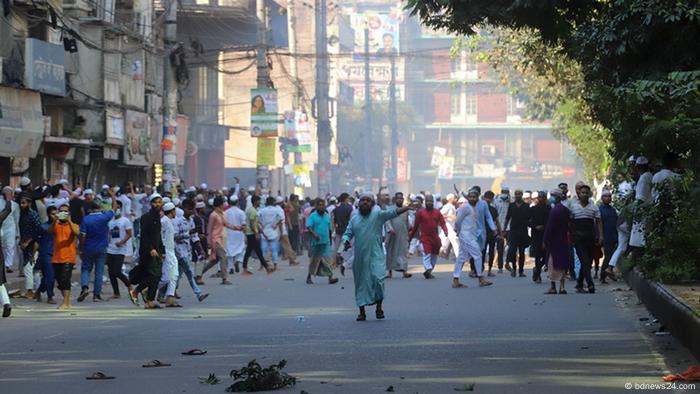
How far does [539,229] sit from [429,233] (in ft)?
9.01

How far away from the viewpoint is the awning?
32188 millimetres

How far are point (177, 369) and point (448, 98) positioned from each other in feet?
410

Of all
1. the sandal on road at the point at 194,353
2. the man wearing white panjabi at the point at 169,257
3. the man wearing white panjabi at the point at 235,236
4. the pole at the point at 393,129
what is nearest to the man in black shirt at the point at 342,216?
the man wearing white panjabi at the point at 235,236

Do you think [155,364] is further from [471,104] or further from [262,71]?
[471,104]

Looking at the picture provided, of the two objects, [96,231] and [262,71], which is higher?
[262,71]

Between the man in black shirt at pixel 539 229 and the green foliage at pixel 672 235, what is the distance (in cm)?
690

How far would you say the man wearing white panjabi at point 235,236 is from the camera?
28781 mm

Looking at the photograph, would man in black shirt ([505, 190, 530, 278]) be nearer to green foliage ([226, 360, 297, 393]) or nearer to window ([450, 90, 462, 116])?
green foliage ([226, 360, 297, 393])

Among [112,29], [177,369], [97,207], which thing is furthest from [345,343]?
[112,29]

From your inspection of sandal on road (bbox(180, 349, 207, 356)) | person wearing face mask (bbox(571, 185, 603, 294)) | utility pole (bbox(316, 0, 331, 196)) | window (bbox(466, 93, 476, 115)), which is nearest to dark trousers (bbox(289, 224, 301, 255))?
utility pole (bbox(316, 0, 331, 196))

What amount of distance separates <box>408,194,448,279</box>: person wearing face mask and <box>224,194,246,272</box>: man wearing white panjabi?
3798 millimetres

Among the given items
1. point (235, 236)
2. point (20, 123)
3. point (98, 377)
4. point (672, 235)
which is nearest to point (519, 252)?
point (235, 236)

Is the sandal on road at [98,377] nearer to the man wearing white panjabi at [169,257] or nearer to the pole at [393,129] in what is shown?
the man wearing white panjabi at [169,257]

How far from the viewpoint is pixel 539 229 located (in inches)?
993
